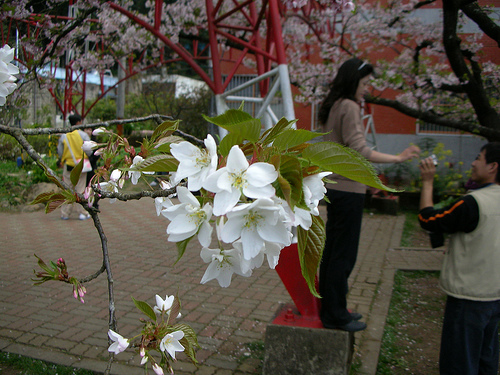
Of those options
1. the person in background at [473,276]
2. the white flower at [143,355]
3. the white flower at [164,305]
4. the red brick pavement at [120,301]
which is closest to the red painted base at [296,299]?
the red brick pavement at [120,301]

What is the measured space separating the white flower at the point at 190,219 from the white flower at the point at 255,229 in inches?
3.1

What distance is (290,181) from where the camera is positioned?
3.46 ft

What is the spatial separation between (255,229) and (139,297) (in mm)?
4522

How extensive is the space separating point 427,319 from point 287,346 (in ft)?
7.02

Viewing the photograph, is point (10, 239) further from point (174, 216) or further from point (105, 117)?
point (105, 117)

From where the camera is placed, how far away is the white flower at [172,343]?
1.45 meters

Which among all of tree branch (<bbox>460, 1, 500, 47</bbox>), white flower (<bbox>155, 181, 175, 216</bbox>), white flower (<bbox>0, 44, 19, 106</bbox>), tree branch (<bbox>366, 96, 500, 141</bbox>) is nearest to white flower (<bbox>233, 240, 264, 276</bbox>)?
white flower (<bbox>155, 181, 175, 216</bbox>)

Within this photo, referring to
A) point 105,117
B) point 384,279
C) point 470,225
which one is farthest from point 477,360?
point 105,117

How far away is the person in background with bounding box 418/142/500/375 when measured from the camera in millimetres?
2906

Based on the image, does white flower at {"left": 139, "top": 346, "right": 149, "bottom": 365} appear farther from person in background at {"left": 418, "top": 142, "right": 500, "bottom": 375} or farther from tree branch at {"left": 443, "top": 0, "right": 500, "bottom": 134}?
tree branch at {"left": 443, "top": 0, "right": 500, "bottom": 134}

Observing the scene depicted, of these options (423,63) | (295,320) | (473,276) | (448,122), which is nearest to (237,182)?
(473,276)

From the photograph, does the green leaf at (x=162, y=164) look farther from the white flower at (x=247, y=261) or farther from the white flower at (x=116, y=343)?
the white flower at (x=116, y=343)

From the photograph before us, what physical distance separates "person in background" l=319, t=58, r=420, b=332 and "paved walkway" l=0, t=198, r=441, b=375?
1.56 feet

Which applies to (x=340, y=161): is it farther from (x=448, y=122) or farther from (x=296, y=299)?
(x=448, y=122)
